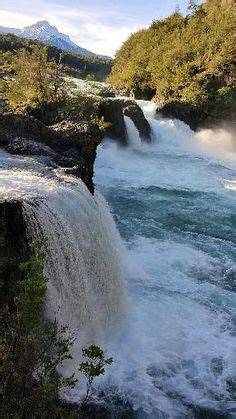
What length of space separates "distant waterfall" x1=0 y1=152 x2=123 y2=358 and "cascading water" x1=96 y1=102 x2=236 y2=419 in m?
0.62

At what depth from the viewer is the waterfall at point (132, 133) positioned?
87.8 feet

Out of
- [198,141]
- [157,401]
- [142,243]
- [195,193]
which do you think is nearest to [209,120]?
[198,141]

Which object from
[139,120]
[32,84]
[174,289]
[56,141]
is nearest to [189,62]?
[139,120]

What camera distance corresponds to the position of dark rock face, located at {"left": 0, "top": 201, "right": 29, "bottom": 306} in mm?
7547

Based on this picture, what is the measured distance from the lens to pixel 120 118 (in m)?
25.9

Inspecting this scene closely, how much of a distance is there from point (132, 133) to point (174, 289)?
16167 mm

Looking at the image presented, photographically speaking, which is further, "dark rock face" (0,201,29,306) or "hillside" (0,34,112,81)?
"hillside" (0,34,112,81)

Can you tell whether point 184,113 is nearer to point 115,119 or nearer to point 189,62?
point 189,62

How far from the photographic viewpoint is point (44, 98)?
19969mm

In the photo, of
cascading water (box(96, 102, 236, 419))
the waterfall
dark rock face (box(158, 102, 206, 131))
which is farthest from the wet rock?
dark rock face (box(158, 102, 206, 131))

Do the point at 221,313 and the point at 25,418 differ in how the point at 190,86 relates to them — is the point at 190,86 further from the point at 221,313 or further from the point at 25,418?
the point at 25,418

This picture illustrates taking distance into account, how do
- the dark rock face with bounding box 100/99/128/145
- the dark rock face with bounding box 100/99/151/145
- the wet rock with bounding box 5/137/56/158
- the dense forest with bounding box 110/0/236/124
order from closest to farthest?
the wet rock with bounding box 5/137/56/158, the dark rock face with bounding box 100/99/128/145, the dark rock face with bounding box 100/99/151/145, the dense forest with bounding box 110/0/236/124

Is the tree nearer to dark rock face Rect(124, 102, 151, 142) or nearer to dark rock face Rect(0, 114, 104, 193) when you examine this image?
dark rock face Rect(0, 114, 104, 193)

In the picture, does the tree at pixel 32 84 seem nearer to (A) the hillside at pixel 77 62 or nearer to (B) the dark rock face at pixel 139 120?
(B) the dark rock face at pixel 139 120
